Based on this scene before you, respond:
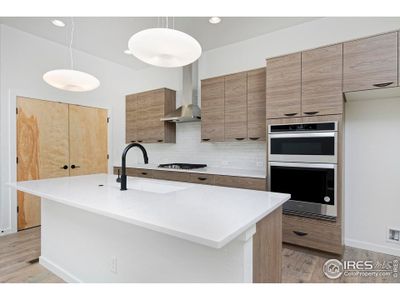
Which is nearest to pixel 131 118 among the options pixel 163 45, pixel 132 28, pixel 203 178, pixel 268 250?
pixel 132 28

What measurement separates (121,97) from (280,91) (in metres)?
3.68

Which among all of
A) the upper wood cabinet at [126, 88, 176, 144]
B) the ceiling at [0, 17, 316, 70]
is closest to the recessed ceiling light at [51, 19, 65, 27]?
the ceiling at [0, 17, 316, 70]

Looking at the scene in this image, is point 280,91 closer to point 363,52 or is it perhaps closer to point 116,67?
point 363,52

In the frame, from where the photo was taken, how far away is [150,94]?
15.0 ft

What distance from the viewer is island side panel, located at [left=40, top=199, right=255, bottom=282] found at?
1303mm

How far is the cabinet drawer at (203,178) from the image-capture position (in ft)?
11.3

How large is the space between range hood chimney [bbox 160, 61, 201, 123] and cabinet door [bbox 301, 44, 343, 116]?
70.1 inches

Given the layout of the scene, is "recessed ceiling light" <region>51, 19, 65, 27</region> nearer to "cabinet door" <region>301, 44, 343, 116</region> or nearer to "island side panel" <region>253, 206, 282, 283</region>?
"cabinet door" <region>301, 44, 343, 116</region>

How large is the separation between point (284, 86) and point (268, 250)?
6.71 feet

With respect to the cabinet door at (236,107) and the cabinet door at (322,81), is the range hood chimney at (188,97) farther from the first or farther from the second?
the cabinet door at (322,81)

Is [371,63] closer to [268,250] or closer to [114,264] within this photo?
[268,250]

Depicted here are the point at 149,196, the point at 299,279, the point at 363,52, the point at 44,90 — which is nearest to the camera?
the point at 149,196

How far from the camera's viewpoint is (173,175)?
3846 millimetres
